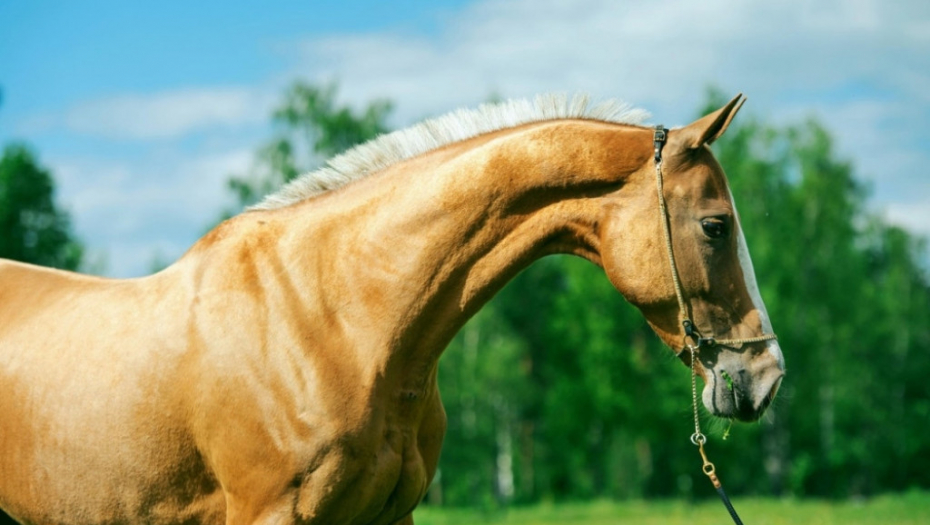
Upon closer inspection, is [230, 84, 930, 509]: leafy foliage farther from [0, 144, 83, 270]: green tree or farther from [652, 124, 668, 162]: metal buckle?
[652, 124, 668, 162]: metal buckle

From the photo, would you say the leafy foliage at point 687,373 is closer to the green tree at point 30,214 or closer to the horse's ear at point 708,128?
the green tree at point 30,214

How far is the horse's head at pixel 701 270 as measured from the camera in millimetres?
3990

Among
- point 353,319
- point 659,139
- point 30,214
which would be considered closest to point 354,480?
point 353,319

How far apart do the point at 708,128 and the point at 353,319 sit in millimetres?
1852

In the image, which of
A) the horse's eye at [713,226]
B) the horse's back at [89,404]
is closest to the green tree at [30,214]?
the horse's back at [89,404]

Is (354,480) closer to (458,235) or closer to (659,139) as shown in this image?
(458,235)

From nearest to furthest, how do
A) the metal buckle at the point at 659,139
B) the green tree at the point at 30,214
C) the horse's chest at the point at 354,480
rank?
the horse's chest at the point at 354,480 < the metal buckle at the point at 659,139 < the green tree at the point at 30,214

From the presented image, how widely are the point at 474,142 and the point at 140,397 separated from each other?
204 cm

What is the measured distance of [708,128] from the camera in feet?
13.3

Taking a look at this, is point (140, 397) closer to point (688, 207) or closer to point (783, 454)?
point (688, 207)

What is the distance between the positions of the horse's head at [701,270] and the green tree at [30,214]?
3646 centimetres

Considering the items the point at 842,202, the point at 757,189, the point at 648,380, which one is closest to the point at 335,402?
the point at 648,380

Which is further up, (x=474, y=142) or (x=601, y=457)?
(x=474, y=142)

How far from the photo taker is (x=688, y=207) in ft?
13.4
